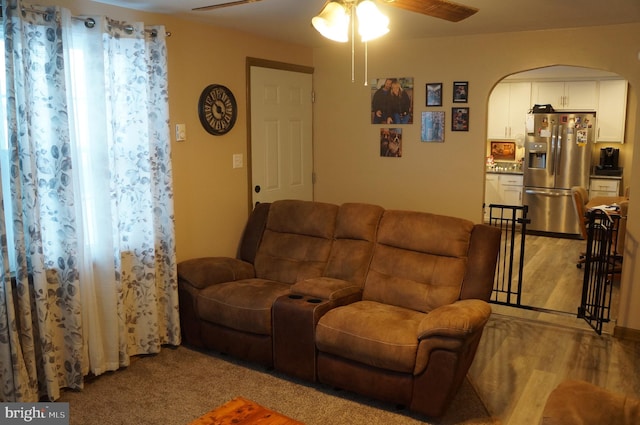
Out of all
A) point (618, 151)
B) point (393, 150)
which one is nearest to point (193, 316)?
point (393, 150)

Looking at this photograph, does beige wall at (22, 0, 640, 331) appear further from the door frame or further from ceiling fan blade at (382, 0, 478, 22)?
ceiling fan blade at (382, 0, 478, 22)

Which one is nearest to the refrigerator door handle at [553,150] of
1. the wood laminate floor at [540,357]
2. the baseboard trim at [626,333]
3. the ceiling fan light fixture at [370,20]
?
the wood laminate floor at [540,357]

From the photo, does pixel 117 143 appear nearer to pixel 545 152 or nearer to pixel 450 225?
pixel 450 225

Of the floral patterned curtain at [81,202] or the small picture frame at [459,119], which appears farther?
the small picture frame at [459,119]

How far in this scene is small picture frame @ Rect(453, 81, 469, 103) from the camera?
4.85 meters

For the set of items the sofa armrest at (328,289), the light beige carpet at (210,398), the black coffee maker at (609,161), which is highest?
the black coffee maker at (609,161)

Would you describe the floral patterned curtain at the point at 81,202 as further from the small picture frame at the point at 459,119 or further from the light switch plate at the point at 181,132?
the small picture frame at the point at 459,119

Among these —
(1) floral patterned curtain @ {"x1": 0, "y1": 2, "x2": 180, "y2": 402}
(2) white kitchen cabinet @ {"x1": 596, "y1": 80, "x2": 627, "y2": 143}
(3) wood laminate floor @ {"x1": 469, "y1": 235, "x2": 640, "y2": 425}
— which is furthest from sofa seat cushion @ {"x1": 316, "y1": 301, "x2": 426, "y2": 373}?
(2) white kitchen cabinet @ {"x1": 596, "y1": 80, "x2": 627, "y2": 143}

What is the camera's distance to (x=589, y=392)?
2400mm

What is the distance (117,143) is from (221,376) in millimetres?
1643

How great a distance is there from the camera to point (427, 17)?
3.96 m

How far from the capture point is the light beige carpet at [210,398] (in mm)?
3135

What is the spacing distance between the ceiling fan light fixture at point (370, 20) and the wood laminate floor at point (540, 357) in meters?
2.18

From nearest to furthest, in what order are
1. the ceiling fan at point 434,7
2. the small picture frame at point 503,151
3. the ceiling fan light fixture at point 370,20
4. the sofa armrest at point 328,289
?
the ceiling fan light fixture at point 370,20, the ceiling fan at point 434,7, the sofa armrest at point 328,289, the small picture frame at point 503,151
